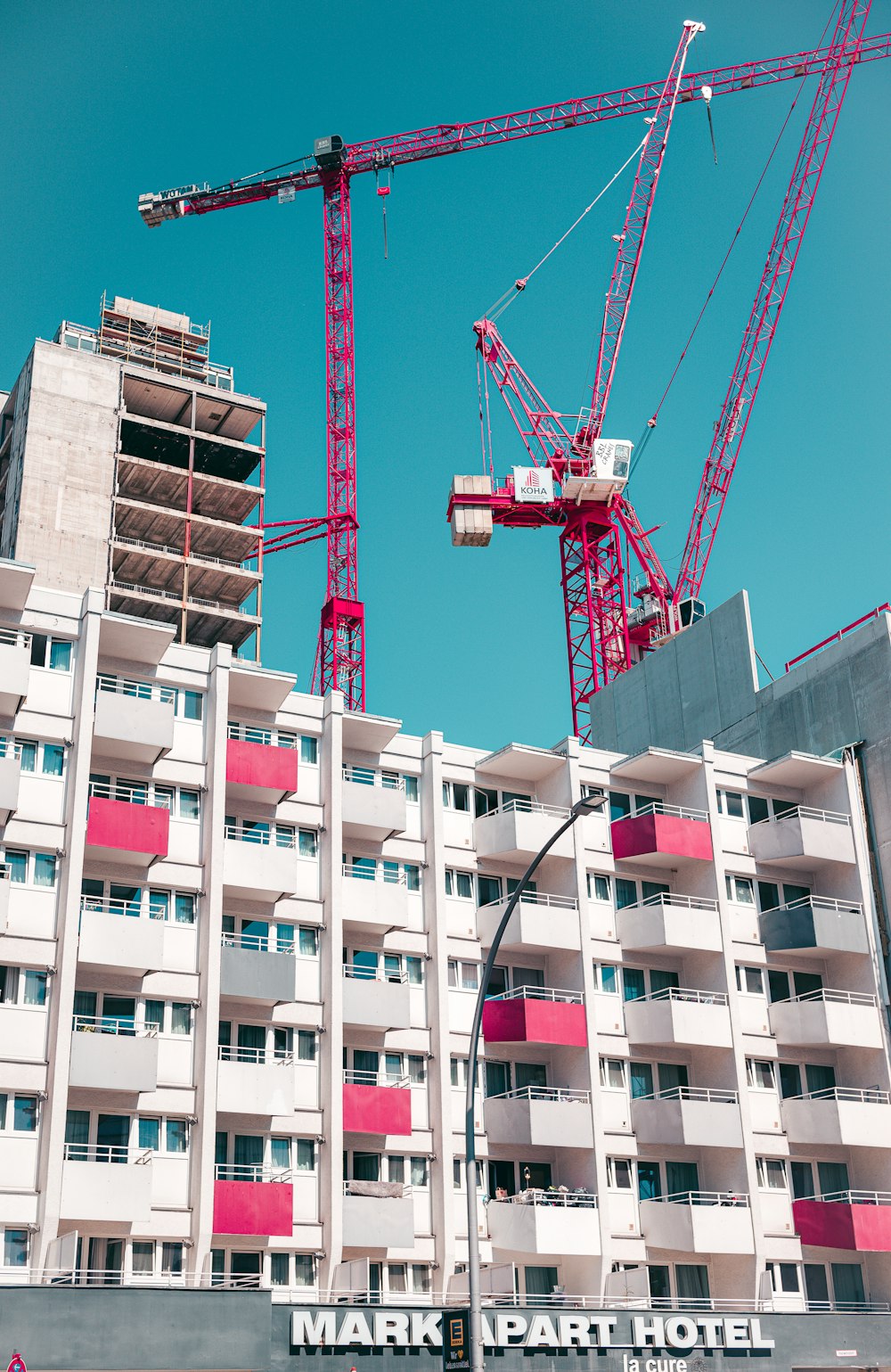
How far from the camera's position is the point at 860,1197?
56531 millimetres

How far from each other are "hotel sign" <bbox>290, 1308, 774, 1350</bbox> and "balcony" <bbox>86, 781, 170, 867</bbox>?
1501 cm

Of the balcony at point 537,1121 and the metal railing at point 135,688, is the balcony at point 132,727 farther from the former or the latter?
the balcony at point 537,1121

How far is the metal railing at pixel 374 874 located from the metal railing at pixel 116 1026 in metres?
9.85

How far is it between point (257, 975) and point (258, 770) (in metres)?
7.16

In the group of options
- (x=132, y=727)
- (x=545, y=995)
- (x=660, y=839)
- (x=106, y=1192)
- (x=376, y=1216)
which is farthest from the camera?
(x=660, y=839)

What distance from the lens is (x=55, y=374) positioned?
320 feet

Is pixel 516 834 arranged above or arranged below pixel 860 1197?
above

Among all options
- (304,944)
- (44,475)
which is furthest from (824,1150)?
(44,475)

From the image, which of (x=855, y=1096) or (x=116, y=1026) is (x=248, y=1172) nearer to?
(x=116, y=1026)

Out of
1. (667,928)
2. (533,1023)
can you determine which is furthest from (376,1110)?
(667,928)

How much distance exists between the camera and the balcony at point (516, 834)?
186 feet

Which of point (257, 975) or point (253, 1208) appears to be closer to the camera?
point (253, 1208)

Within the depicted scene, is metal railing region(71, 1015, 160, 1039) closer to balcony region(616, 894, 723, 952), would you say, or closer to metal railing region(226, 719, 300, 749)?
metal railing region(226, 719, 300, 749)

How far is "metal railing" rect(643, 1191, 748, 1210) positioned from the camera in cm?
5406
